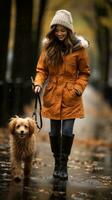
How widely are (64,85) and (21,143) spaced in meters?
1.05

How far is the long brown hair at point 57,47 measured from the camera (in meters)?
10.9

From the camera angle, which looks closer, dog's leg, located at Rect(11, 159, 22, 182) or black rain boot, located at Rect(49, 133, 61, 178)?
dog's leg, located at Rect(11, 159, 22, 182)

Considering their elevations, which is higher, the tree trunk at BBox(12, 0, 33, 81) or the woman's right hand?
the tree trunk at BBox(12, 0, 33, 81)

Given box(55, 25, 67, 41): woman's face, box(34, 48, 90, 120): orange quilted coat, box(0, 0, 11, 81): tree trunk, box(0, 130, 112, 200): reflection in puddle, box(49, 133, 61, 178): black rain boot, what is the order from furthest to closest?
box(0, 0, 11, 81): tree trunk < box(49, 133, 61, 178): black rain boot < box(34, 48, 90, 120): orange quilted coat < box(55, 25, 67, 41): woman's face < box(0, 130, 112, 200): reflection in puddle

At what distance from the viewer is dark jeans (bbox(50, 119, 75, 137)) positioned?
36.1 feet

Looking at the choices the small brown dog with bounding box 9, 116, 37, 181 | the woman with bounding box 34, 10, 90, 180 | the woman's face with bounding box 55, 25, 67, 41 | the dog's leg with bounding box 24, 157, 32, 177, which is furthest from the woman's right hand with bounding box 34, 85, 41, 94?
the dog's leg with bounding box 24, 157, 32, 177

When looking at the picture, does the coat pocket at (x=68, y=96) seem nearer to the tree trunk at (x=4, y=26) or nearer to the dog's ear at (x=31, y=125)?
the dog's ear at (x=31, y=125)

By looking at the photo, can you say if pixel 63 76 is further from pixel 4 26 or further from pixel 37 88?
pixel 4 26

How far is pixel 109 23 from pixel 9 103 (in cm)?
737

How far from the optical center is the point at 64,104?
11.0 m

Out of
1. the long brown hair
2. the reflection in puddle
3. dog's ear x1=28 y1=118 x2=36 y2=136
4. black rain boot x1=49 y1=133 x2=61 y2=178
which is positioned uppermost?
the long brown hair

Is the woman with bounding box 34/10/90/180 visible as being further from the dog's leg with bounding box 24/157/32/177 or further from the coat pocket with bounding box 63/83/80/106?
the dog's leg with bounding box 24/157/32/177

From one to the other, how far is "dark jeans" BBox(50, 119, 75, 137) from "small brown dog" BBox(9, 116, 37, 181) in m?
0.58

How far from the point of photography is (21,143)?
10.5m
